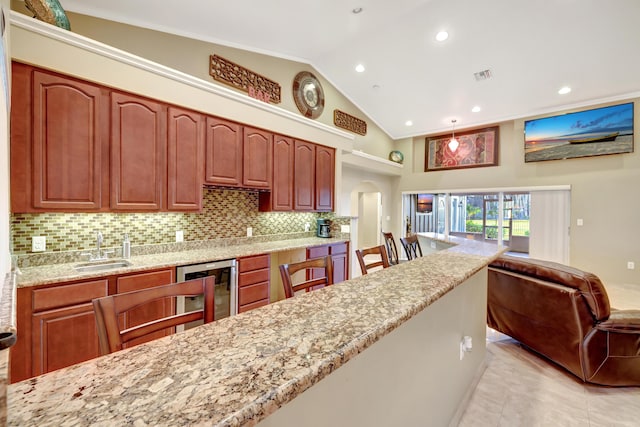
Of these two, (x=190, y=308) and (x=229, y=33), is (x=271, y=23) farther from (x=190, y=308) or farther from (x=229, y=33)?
(x=190, y=308)

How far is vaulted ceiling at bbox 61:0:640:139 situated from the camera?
316 cm

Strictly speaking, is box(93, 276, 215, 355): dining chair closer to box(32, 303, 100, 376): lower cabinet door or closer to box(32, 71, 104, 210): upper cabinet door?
box(32, 303, 100, 376): lower cabinet door

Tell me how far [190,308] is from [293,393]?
2.41 metres

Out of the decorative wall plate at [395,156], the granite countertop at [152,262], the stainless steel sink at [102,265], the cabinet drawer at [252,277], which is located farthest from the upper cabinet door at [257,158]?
the decorative wall plate at [395,156]

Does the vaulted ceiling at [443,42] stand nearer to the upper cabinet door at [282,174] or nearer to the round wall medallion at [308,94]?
the round wall medallion at [308,94]

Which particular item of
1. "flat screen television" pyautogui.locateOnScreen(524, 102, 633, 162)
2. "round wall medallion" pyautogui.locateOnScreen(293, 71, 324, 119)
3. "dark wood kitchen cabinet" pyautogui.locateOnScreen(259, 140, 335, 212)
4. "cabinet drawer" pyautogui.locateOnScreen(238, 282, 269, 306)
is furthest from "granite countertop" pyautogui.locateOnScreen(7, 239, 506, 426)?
"flat screen television" pyautogui.locateOnScreen(524, 102, 633, 162)

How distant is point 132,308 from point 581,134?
7149 millimetres

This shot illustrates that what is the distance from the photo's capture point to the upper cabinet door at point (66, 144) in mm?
1977

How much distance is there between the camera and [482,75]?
4.64m

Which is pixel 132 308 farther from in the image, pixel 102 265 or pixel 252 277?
pixel 252 277

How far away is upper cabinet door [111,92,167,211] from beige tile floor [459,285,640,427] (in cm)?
301

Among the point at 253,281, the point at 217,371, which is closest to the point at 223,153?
the point at 253,281

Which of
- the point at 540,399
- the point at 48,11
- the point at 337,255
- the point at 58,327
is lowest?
the point at 540,399

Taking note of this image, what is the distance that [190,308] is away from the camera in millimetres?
2568
